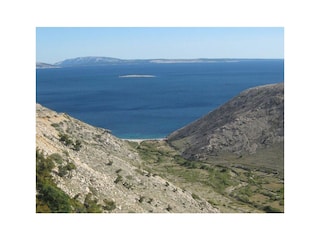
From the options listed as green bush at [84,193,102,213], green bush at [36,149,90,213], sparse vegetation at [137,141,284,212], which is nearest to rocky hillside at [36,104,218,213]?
green bush at [84,193,102,213]

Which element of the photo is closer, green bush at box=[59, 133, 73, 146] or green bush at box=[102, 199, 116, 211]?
green bush at box=[102, 199, 116, 211]

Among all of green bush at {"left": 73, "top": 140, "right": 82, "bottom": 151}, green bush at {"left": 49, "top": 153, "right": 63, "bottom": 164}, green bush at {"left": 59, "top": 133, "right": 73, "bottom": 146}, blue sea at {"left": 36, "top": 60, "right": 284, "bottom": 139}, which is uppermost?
blue sea at {"left": 36, "top": 60, "right": 284, "bottom": 139}

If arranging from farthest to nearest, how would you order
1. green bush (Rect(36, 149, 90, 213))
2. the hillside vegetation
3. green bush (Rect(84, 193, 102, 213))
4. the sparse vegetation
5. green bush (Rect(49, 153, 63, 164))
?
the sparse vegetation → green bush (Rect(49, 153, 63, 164)) → the hillside vegetation → green bush (Rect(84, 193, 102, 213)) → green bush (Rect(36, 149, 90, 213))

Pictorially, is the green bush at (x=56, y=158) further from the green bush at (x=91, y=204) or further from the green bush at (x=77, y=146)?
the green bush at (x=77, y=146)

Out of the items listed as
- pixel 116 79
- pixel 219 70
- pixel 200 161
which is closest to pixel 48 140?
pixel 200 161

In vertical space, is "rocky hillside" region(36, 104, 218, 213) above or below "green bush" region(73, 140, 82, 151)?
below

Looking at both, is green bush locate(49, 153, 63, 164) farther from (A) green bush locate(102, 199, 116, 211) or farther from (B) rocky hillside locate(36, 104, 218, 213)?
(A) green bush locate(102, 199, 116, 211)

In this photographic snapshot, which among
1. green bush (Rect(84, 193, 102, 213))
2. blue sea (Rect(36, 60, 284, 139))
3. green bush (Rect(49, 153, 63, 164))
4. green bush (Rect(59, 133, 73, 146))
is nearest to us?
green bush (Rect(84, 193, 102, 213))
